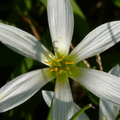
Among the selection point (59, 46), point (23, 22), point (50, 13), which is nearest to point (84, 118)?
point (59, 46)

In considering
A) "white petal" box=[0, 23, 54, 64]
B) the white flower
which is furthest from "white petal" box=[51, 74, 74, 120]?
Result: "white petal" box=[0, 23, 54, 64]

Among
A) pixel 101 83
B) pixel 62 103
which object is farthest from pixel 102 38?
pixel 62 103

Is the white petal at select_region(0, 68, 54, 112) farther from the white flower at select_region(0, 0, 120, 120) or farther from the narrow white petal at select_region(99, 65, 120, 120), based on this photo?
the narrow white petal at select_region(99, 65, 120, 120)

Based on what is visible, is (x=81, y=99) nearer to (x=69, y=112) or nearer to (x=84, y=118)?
(x=84, y=118)

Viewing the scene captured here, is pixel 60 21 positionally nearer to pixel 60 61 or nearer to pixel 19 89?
pixel 60 61

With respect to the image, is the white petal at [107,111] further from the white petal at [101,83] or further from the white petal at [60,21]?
the white petal at [60,21]

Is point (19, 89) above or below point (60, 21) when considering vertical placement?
below
